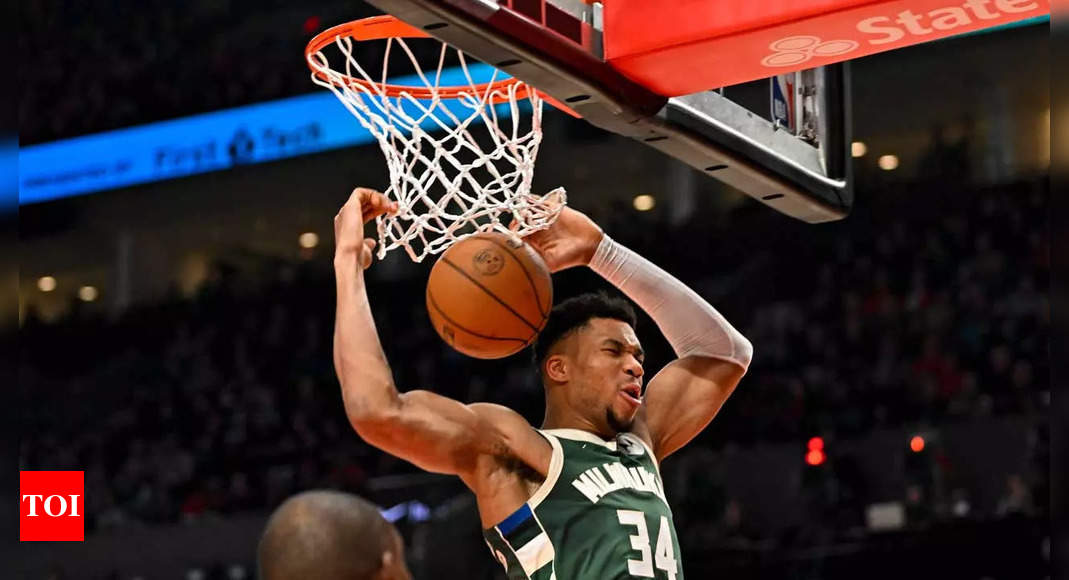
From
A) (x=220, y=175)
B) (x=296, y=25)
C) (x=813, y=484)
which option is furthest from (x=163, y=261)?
(x=813, y=484)

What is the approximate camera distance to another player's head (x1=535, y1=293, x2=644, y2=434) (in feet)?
13.4

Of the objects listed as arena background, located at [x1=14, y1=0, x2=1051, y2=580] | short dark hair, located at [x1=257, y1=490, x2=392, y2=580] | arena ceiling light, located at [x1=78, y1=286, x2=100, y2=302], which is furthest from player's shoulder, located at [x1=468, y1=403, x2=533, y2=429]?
arena ceiling light, located at [x1=78, y1=286, x2=100, y2=302]

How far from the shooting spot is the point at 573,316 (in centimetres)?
421

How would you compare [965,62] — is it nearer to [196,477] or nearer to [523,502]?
[196,477]

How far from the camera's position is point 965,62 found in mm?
12062

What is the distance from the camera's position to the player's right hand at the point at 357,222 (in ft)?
12.1

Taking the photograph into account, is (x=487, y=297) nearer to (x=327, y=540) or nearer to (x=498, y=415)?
(x=498, y=415)

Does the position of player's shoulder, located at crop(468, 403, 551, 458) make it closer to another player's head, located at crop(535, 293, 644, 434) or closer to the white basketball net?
another player's head, located at crop(535, 293, 644, 434)

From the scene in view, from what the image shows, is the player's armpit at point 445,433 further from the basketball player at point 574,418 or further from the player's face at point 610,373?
the player's face at point 610,373

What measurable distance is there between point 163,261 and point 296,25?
2.87 m

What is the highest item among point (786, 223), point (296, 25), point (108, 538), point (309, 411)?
point (296, 25)

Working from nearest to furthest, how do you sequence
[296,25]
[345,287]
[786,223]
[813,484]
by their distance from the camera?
1. [345,287]
2. [813,484]
3. [786,223]
4. [296,25]

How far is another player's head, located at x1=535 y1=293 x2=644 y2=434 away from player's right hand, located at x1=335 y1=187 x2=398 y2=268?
2.20 feet

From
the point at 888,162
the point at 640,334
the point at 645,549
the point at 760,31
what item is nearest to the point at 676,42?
the point at 760,31
